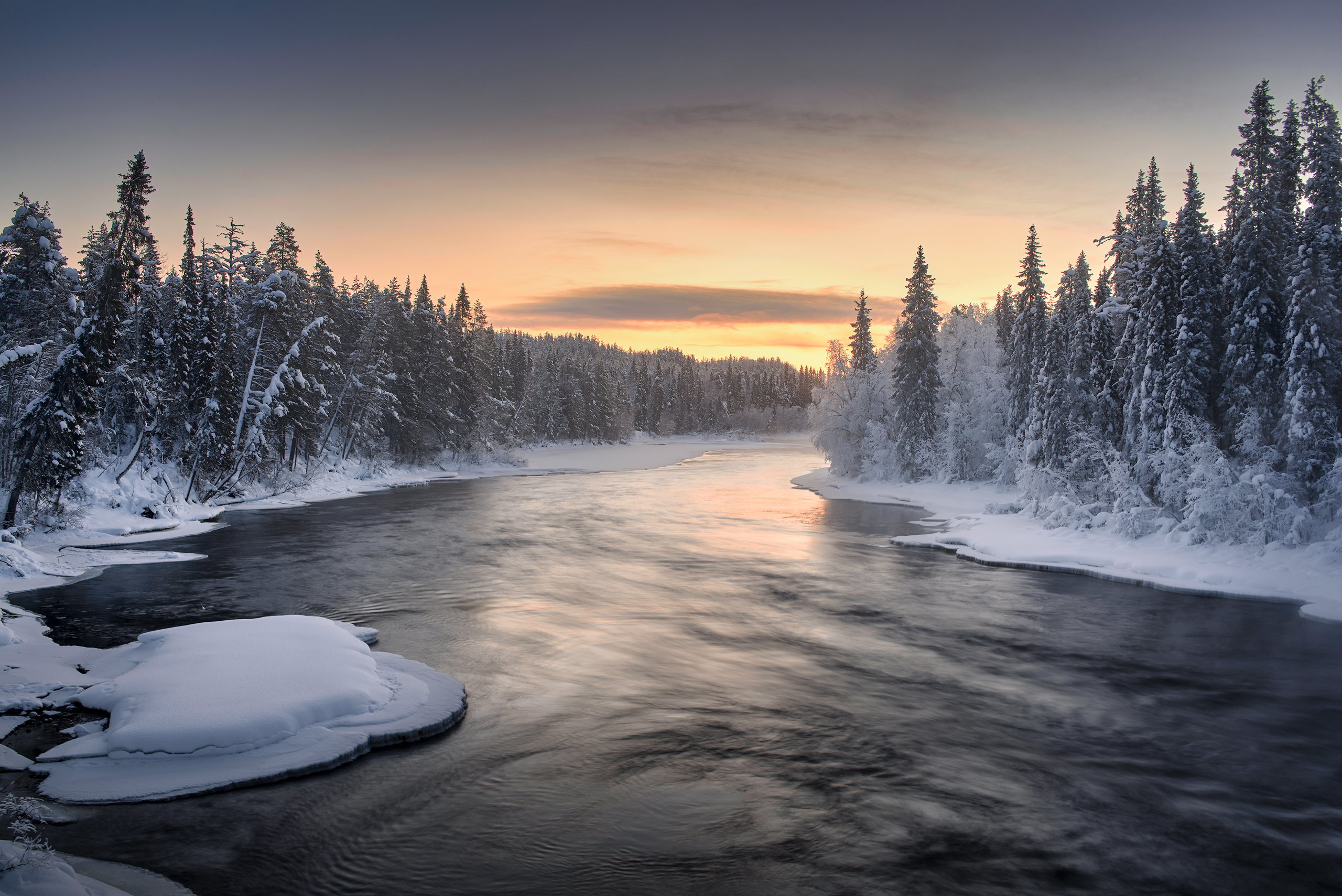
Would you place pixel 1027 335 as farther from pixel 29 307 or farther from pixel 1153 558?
pixel 29 307

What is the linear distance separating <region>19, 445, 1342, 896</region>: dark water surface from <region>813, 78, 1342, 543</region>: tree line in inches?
219

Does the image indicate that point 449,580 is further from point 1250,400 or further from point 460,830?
point 1250,400

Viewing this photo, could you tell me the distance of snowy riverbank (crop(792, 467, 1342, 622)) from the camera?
2181cm

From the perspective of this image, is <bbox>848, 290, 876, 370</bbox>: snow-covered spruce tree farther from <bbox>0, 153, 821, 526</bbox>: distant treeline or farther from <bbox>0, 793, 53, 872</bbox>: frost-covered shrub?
<bbox>0, 793, 53, 872</bbox>: frost-covered shrub

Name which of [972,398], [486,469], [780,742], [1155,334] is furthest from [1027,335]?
[486,469]

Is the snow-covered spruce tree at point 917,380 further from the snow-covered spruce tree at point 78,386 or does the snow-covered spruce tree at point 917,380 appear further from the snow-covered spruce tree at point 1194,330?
the snow-covered spruce tree at point 78,386

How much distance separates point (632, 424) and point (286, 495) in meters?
93.8

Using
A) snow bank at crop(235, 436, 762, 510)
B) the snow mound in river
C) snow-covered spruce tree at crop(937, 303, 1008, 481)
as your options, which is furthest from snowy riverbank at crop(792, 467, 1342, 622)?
snow bank at crop(235, 436, 762, 510)

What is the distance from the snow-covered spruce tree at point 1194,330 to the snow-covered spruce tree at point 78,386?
37985mm

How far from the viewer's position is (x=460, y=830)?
863cm

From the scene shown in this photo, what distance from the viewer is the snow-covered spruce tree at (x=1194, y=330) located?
2677cm

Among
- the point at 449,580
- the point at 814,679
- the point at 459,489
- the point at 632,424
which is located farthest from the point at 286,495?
the point at 632,424

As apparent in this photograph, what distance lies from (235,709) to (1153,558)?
1102 inches

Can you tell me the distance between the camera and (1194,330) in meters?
27.2
